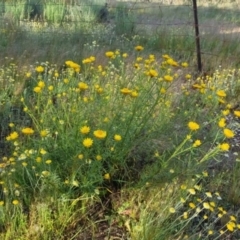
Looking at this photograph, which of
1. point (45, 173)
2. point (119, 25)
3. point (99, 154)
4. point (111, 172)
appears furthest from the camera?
point (119, 25)

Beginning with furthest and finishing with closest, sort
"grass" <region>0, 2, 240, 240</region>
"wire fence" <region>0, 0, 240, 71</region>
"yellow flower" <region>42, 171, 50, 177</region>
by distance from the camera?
"wire fence" <region>0, 0, 240, 71</region>, "grass" <region>0, 2, 240, 240</region>, "yellow flower" <region>42, 171, 50, 177</region>

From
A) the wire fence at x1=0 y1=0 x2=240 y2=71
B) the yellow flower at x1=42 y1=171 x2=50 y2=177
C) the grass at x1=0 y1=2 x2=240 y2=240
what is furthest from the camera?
the wire fence at x1=0 y1=0 x2=240 y2=71

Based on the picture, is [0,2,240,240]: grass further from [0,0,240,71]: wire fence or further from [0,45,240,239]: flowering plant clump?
[0,0,240,71]: wire fence

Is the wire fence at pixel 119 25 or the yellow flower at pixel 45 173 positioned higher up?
the wire fence at pixel 119 25

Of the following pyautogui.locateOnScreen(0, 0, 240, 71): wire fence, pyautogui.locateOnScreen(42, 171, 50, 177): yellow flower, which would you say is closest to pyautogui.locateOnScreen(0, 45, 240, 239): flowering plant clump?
pyautogui.locateOnScreen(42, 171, 50, 177): yellow flower

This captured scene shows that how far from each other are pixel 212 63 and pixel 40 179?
3.99 m

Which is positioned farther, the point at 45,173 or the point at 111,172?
the point at 111,172

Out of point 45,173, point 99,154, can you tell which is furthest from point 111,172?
point 45,173

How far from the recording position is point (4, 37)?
5.54 meters

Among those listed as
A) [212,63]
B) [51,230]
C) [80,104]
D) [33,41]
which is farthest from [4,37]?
[51,230]

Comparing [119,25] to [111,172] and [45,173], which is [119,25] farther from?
[45,173]

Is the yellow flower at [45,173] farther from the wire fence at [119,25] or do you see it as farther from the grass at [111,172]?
the wire fence at [119,25]

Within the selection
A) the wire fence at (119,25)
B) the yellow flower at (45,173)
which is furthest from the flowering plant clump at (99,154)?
the wire fence at (119,25)

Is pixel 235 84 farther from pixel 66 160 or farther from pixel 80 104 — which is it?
pixel 66 160
